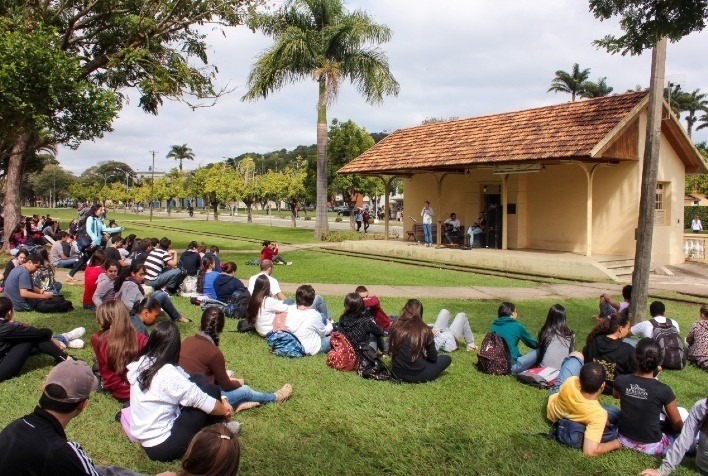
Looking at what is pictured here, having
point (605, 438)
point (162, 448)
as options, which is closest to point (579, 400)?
point (605, 438)

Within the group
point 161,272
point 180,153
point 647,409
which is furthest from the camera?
point 180,153

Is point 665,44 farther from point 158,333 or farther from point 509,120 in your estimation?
point 509,120

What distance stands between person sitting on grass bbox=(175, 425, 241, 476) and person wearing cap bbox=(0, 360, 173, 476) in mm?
624

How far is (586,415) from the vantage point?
5094 mm

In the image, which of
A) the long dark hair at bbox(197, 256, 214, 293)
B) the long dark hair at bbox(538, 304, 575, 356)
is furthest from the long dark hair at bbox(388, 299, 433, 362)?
the long dark hair at bbox(197, 256, 214, 293)

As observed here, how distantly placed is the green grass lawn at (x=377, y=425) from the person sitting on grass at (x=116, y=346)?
241 millimetres

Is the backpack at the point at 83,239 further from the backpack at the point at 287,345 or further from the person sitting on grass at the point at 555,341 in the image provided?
the person sitting on grass at the point at 555,341

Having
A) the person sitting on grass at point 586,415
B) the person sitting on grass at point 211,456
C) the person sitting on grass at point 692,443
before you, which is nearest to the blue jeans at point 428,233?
the person sitting on grass at point 586,415

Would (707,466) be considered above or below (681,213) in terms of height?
below

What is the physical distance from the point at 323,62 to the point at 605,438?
23843 millimetres

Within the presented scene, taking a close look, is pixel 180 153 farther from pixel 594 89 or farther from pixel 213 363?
pixel 213 363

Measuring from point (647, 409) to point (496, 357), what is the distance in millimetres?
2294

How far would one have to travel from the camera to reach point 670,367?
7461 mm

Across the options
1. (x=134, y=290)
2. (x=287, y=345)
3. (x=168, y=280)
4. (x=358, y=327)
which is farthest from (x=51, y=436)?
(x=168, y=280)
